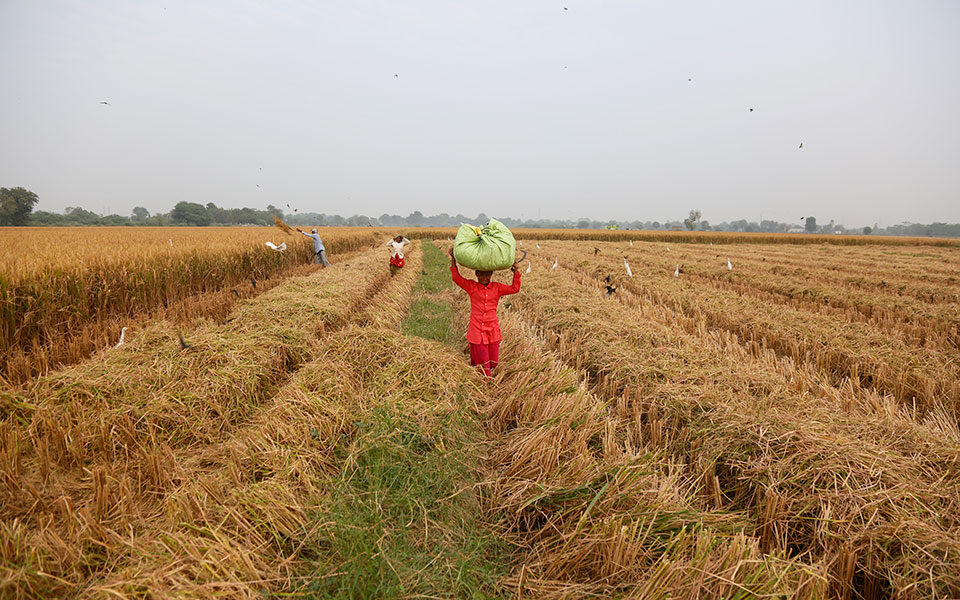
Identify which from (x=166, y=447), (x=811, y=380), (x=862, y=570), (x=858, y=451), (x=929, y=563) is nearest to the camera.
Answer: (x=929, y=563)

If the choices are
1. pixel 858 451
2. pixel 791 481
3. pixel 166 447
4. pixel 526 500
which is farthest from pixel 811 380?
pixel 166 447

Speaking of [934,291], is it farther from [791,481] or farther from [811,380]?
[791,481]

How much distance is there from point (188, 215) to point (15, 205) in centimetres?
3300

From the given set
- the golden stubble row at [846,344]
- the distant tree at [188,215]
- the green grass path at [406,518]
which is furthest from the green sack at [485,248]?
the distant tree at [188,215]

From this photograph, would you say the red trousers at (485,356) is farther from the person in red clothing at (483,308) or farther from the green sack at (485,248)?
the green sack at (485,248)

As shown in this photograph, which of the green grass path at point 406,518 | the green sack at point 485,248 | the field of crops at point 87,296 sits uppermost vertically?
the green sack at point 485,248

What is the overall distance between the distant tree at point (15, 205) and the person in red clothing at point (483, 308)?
86.8m

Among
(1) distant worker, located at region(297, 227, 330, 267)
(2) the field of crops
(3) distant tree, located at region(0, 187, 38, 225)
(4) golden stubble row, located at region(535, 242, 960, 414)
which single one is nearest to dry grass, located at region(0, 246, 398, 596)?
(2) the field of crops

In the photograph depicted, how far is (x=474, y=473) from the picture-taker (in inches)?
107

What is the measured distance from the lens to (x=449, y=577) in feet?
6.12

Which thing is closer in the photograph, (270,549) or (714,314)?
(270,549)

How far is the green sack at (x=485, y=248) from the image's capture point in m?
3.96

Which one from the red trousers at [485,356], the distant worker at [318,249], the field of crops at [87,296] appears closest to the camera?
the red trousers at [485,356]

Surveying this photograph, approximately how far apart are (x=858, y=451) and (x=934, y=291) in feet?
34.3
